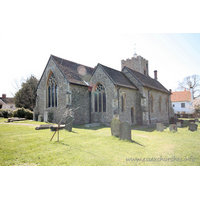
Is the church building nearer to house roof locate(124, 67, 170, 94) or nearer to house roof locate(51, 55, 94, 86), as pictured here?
house roof locate(51, 55, 94, 86)

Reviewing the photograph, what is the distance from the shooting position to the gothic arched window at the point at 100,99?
14.5 m

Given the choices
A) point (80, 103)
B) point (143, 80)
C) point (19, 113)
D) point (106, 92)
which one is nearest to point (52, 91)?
point (80, 103)

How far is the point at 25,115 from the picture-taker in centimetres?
1788

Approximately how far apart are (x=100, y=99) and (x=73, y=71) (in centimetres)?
510

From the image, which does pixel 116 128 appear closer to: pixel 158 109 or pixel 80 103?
pixel 80 103

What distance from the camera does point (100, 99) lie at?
14930 millimetres

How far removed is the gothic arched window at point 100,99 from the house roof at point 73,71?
1.81m

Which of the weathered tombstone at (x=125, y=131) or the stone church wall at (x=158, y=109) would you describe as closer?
the weathered tombstone at (x=125, y=131)

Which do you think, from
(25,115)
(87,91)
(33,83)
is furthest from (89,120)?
(33,83)

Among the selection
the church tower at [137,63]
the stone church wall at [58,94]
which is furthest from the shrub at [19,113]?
the church tower at [137,63]

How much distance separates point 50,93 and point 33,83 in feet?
44.4

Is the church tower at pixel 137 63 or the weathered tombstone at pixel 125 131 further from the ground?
the church tower at pixel 137 63

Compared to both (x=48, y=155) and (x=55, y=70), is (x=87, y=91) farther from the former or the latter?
(x=48, y=155)

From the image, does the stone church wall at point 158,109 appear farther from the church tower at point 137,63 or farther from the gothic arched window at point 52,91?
the gothic arched window at point 52,91
